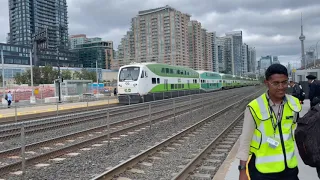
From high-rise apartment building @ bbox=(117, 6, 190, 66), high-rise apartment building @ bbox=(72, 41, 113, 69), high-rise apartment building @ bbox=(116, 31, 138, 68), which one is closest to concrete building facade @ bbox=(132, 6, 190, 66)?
high-rise apartment building @ bbox=(117, 6, 190, 66)

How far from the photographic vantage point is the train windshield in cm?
2727

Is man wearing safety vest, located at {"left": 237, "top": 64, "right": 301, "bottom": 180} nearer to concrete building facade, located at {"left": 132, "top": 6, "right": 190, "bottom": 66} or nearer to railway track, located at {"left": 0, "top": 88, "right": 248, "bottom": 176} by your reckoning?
railway track, located at {"left": 0, "top": 88, "right": 248, "bottom": 176}

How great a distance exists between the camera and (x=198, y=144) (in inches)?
418

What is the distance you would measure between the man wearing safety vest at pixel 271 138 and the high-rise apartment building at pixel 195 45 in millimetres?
96985

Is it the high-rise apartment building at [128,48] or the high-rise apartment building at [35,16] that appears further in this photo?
the high-rise apartment building at [35,16]

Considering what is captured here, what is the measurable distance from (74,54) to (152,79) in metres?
114

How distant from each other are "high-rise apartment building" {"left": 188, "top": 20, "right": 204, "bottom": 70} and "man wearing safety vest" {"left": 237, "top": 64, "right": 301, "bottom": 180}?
9699cm

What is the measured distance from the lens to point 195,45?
10344 centimetres

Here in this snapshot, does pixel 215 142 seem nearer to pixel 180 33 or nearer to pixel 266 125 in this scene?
pixel 266 125

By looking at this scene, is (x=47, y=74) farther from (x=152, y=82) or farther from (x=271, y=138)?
(x=271, y=138)

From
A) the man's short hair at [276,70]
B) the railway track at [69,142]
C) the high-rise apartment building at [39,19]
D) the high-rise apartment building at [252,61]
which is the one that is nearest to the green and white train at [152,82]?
the railway track at [69,142]

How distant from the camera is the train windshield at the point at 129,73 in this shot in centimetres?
2727

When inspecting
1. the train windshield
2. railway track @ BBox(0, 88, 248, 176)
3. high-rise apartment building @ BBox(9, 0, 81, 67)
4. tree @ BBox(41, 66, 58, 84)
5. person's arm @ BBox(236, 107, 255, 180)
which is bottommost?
railway track @ BBox(0, 88, 248, 176)

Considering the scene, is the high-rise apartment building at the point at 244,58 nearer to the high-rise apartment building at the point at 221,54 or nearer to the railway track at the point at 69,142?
the high-rise apartment building at the point at 221,54
